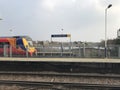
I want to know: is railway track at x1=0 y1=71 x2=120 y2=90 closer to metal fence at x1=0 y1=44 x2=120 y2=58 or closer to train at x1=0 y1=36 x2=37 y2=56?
metal fence at x1=0 y1=44 x2=120 y2=58

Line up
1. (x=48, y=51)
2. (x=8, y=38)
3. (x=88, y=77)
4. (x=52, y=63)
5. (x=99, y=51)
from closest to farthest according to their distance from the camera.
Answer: (x=88, y=77) < (x=52, y=63) < (x=99, y=51) < (x=48, y=51) < (x=8, y=38)

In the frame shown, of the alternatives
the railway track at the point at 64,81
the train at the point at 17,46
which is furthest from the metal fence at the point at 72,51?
the railway track at the point at 64,81

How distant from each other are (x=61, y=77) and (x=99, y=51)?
8989mm

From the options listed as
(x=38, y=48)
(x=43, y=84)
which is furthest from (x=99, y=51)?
(x=43, y=84)

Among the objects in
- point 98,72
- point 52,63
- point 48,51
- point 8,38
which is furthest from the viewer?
point 8,38

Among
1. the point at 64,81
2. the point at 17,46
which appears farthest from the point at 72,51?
the point at 64,81

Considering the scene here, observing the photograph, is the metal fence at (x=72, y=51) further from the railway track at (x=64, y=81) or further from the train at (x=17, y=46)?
the railway track at (x=64, y=81)

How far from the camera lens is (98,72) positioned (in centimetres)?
2494

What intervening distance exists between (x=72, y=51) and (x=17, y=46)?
317 inches

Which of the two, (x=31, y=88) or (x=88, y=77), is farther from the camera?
(x=88, y=77)

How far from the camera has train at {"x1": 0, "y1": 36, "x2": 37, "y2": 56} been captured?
32625 mm

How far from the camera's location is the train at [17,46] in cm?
3262

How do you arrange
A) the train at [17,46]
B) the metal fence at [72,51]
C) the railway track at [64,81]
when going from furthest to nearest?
the train at [17,46] < the metal fence at [72,51] < the railway track at [64,81]

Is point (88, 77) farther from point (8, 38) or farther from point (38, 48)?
point (8, 38)
